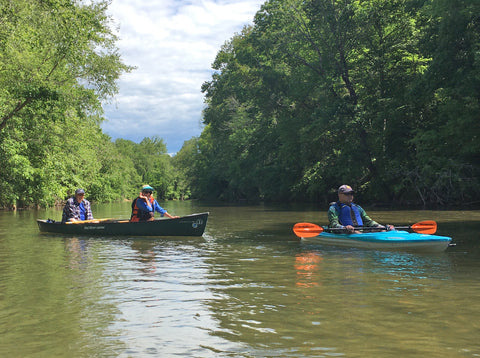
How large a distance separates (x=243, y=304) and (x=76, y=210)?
11.2 metres

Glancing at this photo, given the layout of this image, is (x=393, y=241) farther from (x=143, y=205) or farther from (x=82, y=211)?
(x=82, y=211)

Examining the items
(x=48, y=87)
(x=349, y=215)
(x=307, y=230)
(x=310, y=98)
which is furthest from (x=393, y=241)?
(x=310, y=98)

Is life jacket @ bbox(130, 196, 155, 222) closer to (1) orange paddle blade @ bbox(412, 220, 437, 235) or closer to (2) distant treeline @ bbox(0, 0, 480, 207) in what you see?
(2) distant treeline @ bbox(0, 0, 480, 207)

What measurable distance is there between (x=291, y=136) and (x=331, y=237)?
81.6 feet

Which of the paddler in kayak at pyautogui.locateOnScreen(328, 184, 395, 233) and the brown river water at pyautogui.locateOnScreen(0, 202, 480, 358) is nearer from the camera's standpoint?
the brown river water at pyautogui.locateOnScreen(0, 202, 480, 358)

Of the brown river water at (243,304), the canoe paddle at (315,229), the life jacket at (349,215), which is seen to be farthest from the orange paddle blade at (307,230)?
the brown river water at (243,304)

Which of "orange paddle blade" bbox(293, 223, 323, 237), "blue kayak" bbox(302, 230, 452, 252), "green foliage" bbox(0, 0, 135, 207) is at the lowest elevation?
"blue kayak" bbox(302, 230, 452, 252)

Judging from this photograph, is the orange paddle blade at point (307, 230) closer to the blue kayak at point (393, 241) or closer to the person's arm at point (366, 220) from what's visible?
the blue kayak at point (393, 241)

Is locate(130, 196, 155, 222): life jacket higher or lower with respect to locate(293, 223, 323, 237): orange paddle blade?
higher

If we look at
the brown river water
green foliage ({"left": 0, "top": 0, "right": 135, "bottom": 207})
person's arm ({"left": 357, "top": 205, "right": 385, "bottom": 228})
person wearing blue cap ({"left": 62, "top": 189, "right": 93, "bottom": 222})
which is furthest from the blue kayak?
green foliage ({"left": 0, "top": 0, "right": 135, "bottom": 207})

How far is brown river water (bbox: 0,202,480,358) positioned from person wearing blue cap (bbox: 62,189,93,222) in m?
4.74

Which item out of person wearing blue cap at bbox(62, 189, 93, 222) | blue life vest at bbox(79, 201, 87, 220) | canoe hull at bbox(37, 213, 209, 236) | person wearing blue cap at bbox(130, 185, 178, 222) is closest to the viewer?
canoe hull at bbox(37, 213, 209, 236)

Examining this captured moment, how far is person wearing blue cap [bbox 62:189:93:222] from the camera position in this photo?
15641mm

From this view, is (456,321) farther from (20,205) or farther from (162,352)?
(20,205)
